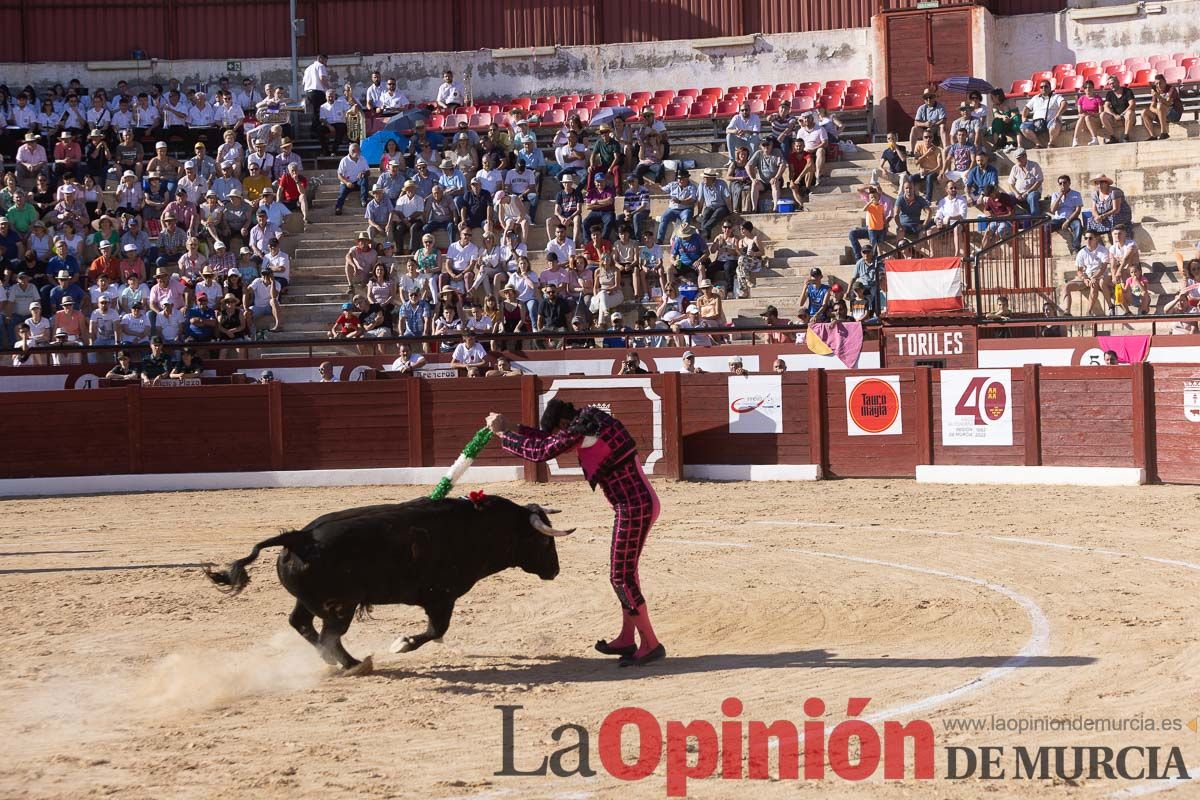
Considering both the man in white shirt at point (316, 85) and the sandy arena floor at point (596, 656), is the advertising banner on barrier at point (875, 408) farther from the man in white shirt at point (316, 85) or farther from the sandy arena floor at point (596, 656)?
the man in white shirt at point (316, 85)

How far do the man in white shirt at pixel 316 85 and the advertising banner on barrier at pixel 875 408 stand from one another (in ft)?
39.6

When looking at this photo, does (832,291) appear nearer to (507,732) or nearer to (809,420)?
(809,420)

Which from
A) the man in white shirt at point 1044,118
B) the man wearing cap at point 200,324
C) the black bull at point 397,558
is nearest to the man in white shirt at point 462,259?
the man wearing cap at point 200,324

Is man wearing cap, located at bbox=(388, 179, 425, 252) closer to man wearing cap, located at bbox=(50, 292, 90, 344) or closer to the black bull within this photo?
man wearing cap, located at bbox=(50, 292, 90, 344)

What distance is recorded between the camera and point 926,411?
53.4 feet

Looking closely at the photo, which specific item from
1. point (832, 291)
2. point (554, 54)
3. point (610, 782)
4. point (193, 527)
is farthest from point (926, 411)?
point (554, 54)

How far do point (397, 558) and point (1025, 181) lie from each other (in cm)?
1491

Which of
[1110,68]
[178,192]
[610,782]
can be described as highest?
[1110,68]

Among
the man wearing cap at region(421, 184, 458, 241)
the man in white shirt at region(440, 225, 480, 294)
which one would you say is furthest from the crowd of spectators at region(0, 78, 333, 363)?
the man in white shirt at region(440, 225, 480, 294)

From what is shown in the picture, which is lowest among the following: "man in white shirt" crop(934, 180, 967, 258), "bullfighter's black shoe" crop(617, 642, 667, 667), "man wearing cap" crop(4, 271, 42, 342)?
"bullfighter's black shoe" crop(617, 642, 667, 667)

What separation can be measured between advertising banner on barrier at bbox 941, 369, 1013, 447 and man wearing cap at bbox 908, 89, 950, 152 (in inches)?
253

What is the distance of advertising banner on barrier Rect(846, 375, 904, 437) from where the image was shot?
54.1 feet

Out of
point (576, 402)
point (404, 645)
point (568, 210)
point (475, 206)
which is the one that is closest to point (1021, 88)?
point (568, 210)

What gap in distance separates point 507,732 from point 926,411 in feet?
35.1
